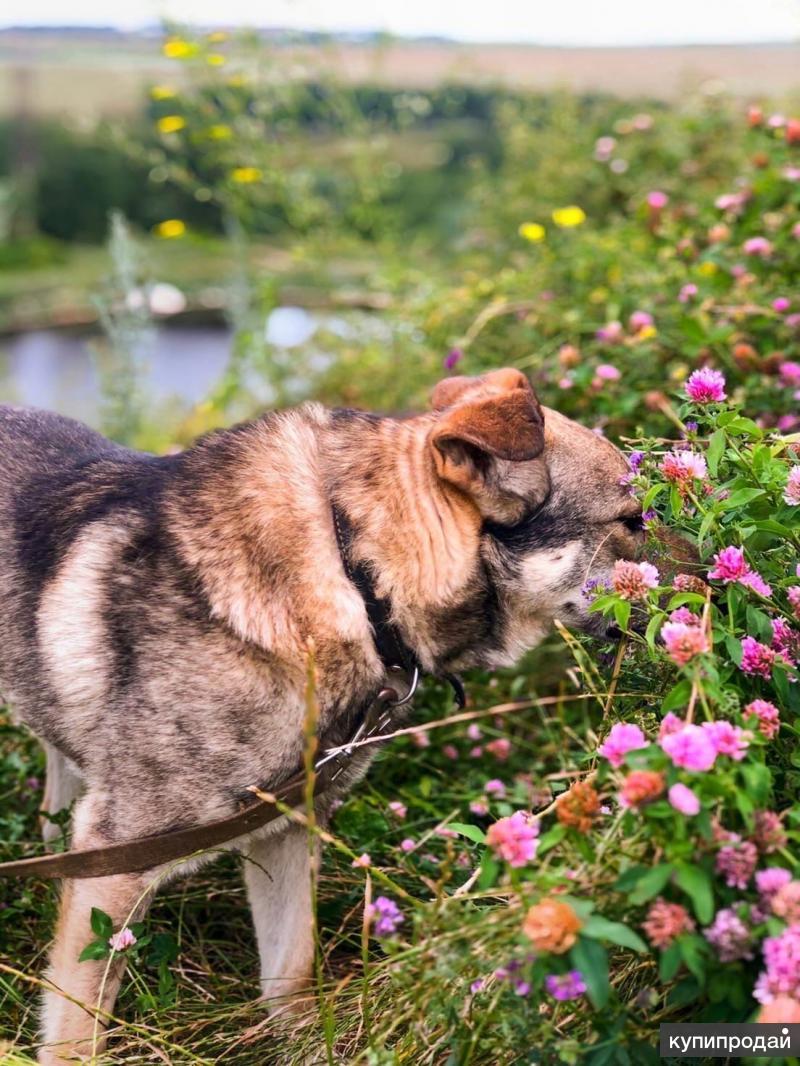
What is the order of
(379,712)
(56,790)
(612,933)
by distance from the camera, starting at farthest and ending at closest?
(56,790) < (379,712) < (612,933)

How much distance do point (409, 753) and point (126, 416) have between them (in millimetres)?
3820

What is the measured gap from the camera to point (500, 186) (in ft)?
29.5

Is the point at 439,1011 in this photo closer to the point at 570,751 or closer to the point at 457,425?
the point at 457,425

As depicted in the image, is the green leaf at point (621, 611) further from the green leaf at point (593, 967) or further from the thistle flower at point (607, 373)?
the thistle flower at point (607, 373)

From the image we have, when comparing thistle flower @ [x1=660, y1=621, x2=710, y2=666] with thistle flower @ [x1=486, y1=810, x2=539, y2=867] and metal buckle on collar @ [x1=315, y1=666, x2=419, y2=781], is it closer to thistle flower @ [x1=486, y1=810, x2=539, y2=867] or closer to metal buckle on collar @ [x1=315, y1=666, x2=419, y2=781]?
thistle flower @ [x1=486, y1=810, x2=539, y2=867]

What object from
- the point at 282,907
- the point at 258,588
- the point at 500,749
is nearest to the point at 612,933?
the point at 258,588

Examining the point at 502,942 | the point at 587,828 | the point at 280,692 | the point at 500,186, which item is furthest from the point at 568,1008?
the point at 500,186

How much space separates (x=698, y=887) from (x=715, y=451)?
1007 mm

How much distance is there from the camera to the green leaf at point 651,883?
1670 millimetres

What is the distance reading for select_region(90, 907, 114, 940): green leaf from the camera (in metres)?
2.46

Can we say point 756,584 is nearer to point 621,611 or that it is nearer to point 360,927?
point 621,611

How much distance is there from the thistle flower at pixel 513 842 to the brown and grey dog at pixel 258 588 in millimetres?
882

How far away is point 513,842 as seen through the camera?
1790 mm

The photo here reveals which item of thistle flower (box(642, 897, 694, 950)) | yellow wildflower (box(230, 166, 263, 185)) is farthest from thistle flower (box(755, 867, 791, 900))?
yellow wildflower (box(230, 166, 263, 185))
